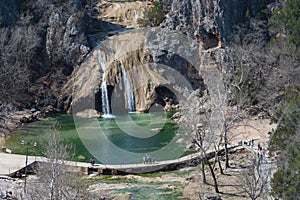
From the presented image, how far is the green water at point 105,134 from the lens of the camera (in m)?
40.6

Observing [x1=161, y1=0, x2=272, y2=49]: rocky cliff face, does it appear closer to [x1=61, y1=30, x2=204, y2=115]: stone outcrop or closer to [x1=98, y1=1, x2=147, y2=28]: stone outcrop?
[x1=61, y1=30, x2=204, y2=115]: stone outcrop

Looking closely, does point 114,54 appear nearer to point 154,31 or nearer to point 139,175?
point 154,31

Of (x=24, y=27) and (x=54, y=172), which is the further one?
(x=24, y=27)

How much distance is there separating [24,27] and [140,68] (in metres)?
16.7

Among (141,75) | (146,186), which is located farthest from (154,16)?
(146,186)

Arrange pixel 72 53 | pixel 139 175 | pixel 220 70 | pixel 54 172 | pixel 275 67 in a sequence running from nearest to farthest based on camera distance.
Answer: pixel 54 172 < pixel 139 175 < pixel 275 67 < pixel 220 70 < pixel 72 53

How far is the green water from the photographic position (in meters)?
40.6

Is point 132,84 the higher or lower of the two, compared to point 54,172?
higher

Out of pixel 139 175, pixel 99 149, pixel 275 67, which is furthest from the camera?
pixel 275 67

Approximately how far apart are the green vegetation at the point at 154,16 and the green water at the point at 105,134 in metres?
15.8

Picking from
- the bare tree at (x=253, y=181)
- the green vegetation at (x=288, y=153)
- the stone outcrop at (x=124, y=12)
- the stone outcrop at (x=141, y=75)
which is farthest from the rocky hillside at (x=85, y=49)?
the green vegetation at (x=288, y=153)

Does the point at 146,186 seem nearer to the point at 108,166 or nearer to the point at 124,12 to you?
the point at 108,166

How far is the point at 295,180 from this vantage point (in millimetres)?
21844

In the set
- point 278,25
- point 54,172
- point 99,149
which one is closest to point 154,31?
point 278,25
